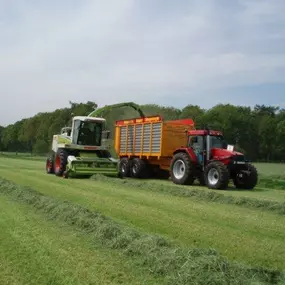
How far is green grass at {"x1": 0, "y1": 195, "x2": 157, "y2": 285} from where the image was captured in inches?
183

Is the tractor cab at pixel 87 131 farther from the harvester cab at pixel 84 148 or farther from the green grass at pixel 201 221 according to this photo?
the green grass at pixel 201 221

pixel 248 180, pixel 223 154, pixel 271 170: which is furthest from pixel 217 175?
pixel 271 170

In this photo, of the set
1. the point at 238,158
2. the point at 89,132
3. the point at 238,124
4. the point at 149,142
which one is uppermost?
the point at 238,124

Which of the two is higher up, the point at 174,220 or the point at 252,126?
the point at 252,126

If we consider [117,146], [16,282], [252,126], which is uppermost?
[252,126]

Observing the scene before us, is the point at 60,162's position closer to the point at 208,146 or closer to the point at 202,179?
the point at 202,179

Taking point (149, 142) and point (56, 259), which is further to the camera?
point (149, 142)

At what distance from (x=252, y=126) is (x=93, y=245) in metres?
64.5

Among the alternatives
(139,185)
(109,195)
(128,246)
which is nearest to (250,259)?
(128,246)

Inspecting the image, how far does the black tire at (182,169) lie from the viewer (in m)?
16.0

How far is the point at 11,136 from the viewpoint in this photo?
101 metres

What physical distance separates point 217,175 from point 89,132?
6.82 meters

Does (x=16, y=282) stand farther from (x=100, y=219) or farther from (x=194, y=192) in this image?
(x=194, y=192)

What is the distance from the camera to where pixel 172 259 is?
5031 millimetres
